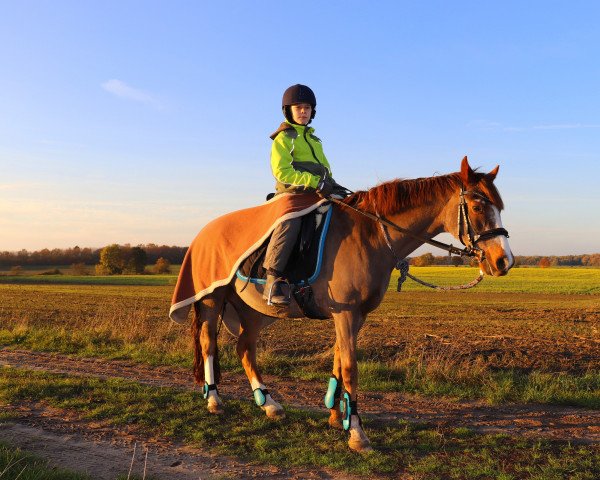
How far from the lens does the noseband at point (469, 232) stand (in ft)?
15.2

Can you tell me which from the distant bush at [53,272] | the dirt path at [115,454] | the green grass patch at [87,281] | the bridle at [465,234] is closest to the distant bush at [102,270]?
the distant bush at [53,272]

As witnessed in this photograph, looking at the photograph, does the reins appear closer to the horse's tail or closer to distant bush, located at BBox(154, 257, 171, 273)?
the horse's tail

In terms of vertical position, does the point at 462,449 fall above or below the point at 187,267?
below

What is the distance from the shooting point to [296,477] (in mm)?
4324

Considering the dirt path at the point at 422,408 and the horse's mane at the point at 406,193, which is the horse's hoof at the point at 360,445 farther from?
the horse's mane at the point at 406,193

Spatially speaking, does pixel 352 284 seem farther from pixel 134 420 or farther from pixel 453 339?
pixel 453 339

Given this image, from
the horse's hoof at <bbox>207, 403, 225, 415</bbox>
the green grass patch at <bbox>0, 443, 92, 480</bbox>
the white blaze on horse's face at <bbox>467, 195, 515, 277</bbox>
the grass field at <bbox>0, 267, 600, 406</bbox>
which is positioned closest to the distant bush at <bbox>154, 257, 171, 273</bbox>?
the grass field at <bbox>0, 267, 600, 406</bbox>

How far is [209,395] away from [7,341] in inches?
328

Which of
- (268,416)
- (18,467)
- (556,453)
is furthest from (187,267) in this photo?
(556,453)

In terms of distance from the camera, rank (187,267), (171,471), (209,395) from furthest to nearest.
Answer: (187,267) < (209,395) < (171,471)

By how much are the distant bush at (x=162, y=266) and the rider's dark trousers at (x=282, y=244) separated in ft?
236

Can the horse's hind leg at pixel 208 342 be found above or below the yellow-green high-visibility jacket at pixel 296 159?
below

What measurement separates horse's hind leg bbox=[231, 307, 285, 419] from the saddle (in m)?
1.27

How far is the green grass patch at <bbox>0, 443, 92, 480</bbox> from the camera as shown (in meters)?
3.89
